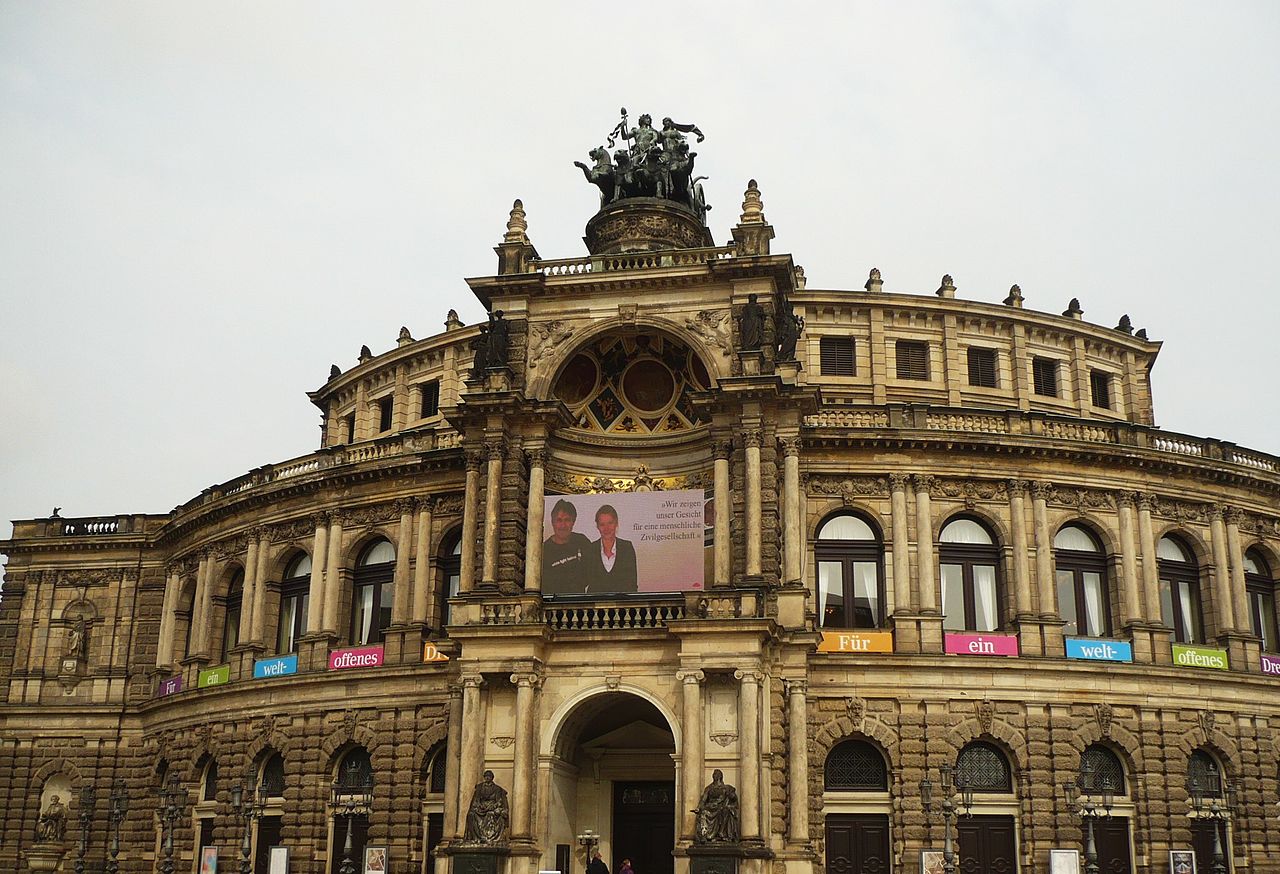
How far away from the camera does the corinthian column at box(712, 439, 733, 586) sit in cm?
3838

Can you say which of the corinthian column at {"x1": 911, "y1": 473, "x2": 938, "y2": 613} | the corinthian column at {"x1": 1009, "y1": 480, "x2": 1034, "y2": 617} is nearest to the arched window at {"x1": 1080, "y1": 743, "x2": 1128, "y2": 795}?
the corinthian column at {"x1": 1009, "y1": 480, "x2": 1034, "y2": 617}

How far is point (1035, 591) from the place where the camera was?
43.7 metres

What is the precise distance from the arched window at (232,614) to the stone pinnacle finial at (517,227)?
18.5 meters

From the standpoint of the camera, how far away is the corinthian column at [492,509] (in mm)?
39875

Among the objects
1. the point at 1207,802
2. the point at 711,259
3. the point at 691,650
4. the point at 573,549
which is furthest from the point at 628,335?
the point at 1207,802

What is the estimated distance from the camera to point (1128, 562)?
A: 44281 millimetres

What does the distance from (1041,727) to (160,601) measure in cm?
3590

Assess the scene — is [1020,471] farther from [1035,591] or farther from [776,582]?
[776,582]

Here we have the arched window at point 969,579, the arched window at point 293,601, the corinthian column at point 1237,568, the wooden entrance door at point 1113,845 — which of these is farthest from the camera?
the arched window at point 293,601

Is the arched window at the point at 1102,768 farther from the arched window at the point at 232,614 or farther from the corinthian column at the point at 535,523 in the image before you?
the arched window at the point at 232,614

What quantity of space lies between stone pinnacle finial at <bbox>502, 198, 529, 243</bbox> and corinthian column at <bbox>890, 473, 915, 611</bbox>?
47.2ft

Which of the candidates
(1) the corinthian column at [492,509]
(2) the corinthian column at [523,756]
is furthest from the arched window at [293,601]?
(2) the corinthian column at [523,756]

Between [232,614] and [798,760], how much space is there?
25.5 m

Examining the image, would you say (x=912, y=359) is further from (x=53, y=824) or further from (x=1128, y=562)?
(x=53, y=824)
